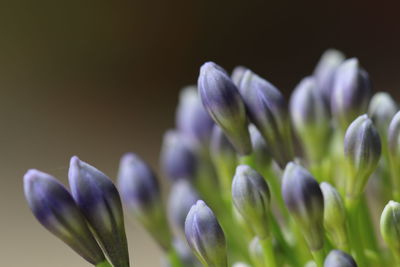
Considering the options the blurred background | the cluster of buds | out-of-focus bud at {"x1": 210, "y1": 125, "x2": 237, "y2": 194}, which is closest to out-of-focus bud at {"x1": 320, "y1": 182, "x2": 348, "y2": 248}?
the cluster of buds

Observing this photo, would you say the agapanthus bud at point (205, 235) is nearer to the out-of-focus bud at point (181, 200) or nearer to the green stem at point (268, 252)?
the green stem at point (268, 252)

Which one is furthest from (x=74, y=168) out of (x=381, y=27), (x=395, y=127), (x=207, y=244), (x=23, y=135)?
(x=381, y=27)

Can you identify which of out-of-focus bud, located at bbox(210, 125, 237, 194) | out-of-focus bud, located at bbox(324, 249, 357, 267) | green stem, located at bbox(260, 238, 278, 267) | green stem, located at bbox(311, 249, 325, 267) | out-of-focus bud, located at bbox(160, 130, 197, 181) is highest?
out-of-focus bud, located at bbox(160, 130, 197, 181)

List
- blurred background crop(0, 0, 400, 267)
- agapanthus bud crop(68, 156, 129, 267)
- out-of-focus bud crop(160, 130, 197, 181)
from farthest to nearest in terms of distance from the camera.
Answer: blurred background crop(0, 0, 400, 267) < out-of-focus bud crop(160, 130, 197, 181) < agapanthus bud crop(68, 156, 129, 267)

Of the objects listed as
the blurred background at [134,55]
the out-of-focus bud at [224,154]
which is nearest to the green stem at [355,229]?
the out-of-focus bud at [224,154]

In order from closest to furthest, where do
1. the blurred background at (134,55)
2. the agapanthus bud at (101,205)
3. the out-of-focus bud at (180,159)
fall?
the agapanthus bud at (101,205) < the out-of-focus bud at (180,159) < the blurred background at (134,55)

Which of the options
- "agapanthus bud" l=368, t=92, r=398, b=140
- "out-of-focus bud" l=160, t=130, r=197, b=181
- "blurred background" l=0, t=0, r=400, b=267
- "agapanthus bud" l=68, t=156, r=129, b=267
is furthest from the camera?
"blurred background" l=0, t=0, r=400, b=267

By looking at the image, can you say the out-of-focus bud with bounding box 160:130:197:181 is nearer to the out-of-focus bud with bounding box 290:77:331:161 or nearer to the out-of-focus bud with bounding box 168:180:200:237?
the out-of-focus bud with bounding box 168:180:200:237
